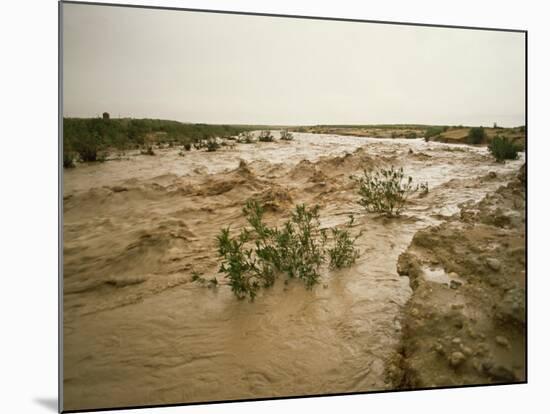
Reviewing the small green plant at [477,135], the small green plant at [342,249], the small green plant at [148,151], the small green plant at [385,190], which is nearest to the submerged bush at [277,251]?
the small green plant at [342,249]

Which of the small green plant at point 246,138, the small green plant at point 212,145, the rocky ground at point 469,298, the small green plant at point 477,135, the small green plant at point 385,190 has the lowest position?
the rocky ground at point 469,298

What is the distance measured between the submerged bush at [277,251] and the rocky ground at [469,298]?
0.42 meters

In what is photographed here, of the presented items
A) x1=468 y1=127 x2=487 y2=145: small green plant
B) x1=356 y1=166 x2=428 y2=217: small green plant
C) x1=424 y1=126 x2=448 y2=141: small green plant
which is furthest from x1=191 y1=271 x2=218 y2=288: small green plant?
x1=468 y1=127 x2=487 y2=145: small green plant

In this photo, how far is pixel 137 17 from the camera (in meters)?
3.13

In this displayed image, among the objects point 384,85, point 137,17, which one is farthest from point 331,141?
point 137,17

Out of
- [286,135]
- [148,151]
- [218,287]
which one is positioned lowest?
[218,287]

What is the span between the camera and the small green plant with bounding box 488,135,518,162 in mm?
3600

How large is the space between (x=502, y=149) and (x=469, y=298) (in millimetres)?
937

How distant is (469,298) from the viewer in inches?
136

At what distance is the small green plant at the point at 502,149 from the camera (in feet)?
11.8

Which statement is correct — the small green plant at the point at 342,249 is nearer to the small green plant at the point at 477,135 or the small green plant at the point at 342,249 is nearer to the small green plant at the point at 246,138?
the small green plant at the point at 246,138

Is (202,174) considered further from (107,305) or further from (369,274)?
(369,274)

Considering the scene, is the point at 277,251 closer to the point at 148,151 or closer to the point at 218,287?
the point at 218,287

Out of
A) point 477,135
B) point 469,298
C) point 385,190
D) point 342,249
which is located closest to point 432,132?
point 477,135
